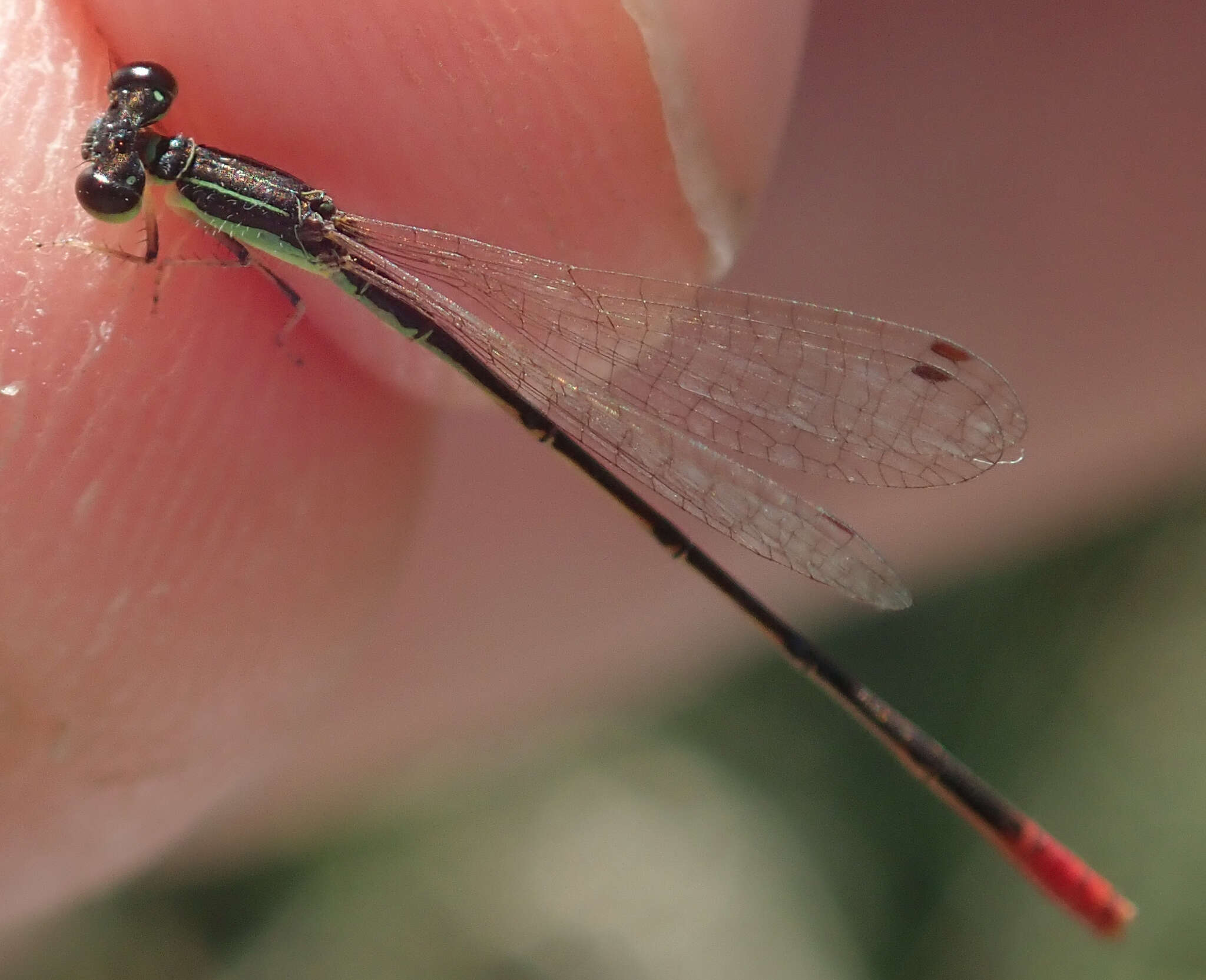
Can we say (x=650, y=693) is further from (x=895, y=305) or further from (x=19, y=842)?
(x=19, y=842)

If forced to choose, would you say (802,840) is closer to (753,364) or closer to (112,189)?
(753,364)

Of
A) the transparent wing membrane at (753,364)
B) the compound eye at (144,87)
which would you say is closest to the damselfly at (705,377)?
the transparent wing membrane at (753,364)

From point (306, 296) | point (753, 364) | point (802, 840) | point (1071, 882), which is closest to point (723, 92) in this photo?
point (753, 364)

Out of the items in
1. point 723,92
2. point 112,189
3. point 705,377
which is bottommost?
point 112,189

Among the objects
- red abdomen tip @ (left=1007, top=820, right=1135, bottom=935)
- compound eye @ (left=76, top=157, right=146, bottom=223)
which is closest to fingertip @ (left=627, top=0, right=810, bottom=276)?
compound eye @ (left=76, top=157, right=146, bottom=223)

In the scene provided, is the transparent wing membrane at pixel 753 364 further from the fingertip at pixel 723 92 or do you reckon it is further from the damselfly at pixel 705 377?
the fingertip at pixel 723 92

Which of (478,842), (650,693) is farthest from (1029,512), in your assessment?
(478,842)

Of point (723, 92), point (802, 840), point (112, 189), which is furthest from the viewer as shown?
point (802, 840)
